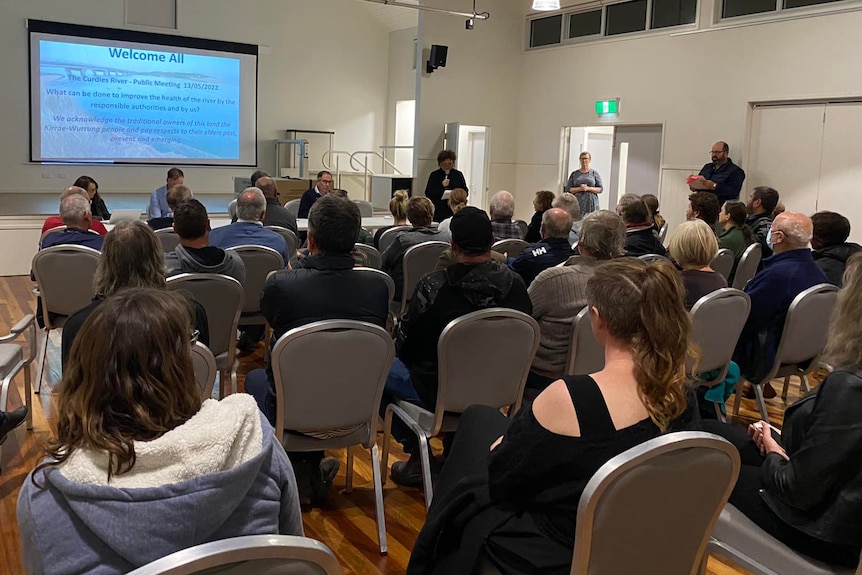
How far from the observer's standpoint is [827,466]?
190cm

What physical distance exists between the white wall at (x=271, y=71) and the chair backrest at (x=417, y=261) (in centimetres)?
963

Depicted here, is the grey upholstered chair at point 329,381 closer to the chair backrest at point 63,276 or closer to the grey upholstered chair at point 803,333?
the chair backrest at point 63,276

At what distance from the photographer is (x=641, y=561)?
67.4 inches

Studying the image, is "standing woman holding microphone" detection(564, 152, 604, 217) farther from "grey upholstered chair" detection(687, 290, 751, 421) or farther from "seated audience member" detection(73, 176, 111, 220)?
"grey upholstered chair" detection(687, 290, 751, 421)

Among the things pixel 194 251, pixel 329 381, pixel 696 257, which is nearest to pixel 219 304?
pixel 194 251

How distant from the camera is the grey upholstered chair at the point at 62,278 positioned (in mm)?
4113

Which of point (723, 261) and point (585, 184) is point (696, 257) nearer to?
point (723, 261)

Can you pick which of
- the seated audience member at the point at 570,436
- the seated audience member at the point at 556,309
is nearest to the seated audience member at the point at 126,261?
the seated audience member at the point at 570,436

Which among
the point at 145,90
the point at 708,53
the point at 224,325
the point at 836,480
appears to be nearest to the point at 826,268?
the point at 836,480

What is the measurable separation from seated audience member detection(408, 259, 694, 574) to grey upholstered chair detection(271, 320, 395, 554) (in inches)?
33.7

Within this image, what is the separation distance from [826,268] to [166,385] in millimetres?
4537

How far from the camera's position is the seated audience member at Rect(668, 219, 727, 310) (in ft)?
12.5

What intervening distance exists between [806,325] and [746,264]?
1883mm

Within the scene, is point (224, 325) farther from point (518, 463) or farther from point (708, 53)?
point (708, 53)
